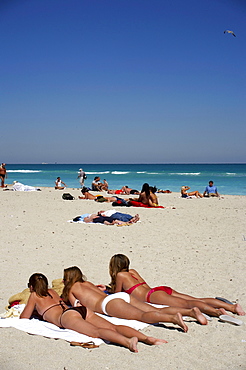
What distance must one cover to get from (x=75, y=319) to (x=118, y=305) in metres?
0.52

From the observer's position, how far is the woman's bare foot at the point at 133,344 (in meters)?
3.56

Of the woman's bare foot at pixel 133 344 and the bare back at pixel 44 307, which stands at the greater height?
the bare back at pixel 44 307

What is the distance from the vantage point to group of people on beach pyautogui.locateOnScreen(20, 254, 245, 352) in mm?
3803

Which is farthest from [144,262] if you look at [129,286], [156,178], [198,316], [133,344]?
[156,178]

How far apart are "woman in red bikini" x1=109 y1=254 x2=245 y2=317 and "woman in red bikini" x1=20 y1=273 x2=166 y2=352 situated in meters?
0.68

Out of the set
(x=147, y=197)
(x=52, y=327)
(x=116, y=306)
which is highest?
(x=147, y=197)

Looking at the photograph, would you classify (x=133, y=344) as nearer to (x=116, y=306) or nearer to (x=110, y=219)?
(x=116, y=306)

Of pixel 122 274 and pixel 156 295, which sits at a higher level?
pixel 122 274

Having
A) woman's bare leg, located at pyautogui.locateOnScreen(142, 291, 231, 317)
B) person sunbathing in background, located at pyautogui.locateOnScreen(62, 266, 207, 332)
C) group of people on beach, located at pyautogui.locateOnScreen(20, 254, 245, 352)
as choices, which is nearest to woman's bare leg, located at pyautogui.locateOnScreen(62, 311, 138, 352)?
group of people on beach, located at pyautogui.locateOnScreen(20, 254, 245, 352)

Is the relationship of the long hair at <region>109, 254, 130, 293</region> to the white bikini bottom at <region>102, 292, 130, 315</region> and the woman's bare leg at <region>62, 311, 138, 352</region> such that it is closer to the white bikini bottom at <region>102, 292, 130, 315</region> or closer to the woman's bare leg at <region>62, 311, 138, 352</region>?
the white bikini bottom at <region>102, 292, 130, 315</region>

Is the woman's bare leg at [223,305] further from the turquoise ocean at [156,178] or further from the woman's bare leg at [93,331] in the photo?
the turquoise ocean at [156,178]

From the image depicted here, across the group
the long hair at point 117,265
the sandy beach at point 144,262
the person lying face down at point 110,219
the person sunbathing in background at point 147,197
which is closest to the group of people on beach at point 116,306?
the long hair at point 117,265

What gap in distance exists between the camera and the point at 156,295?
4.45m

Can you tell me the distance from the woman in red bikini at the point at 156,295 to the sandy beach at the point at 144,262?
17cm
